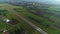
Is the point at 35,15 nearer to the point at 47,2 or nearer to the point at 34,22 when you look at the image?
the point at 34,22

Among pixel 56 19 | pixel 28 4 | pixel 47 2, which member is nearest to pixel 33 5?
pixel 28 4

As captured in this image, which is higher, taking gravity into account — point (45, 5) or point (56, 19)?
point (45, 5)

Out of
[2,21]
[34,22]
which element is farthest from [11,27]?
[34,22]

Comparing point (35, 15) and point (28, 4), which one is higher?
point (28, 4)

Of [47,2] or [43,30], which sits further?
[47,2]

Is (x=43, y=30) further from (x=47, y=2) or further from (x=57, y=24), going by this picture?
(x=47, y=2)

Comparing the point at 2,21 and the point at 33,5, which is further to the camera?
the point at 33,5

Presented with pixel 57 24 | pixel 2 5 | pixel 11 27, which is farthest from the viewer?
pixel 2 5

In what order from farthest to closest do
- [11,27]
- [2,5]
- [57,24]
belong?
[2,5], [57,24], [11,27]

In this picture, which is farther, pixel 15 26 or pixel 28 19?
pixel 28 19
